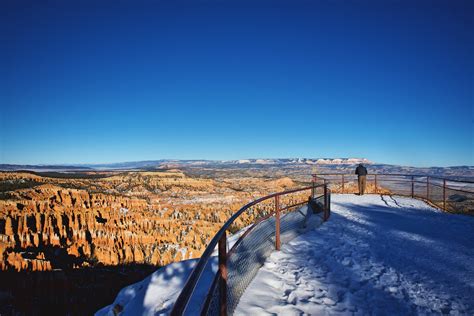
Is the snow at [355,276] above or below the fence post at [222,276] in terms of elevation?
below

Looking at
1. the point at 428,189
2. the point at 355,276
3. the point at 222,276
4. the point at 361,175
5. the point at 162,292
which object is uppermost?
the point at 361,175

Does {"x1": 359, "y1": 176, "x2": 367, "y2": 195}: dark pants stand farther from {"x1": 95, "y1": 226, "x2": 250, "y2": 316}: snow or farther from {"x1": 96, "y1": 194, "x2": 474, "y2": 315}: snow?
{"x1": 95, "y1": 226, "x2": 250, "y2": 316}: snow

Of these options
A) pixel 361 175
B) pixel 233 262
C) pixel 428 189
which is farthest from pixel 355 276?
pixel 428 189

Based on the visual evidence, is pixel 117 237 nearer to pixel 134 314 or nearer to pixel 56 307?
pixel 56 307

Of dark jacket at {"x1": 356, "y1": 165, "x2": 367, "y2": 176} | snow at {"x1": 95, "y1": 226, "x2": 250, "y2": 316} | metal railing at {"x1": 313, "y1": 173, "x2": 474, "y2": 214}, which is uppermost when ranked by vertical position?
dark jacket at {"x1": 356, "y1": 165, "x2": 367, "y2": 176}

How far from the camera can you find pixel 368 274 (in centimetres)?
488

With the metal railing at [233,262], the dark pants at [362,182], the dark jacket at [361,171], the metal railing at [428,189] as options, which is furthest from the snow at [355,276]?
the dark pants at [362,182]

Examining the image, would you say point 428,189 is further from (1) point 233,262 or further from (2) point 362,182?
(1) point 233,262

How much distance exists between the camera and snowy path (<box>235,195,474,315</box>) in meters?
3.75

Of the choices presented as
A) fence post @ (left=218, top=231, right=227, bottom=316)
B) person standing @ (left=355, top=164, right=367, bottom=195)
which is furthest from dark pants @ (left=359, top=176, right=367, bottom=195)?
fence post @ (left=218, top=231, right=227, bottom=316)

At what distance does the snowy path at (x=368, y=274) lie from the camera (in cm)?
375

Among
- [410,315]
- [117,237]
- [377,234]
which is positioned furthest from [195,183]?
[410,315]

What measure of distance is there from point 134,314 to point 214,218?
21.2 m

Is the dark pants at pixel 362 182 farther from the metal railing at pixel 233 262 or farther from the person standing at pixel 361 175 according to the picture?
the metal railing at pixel 233 262
